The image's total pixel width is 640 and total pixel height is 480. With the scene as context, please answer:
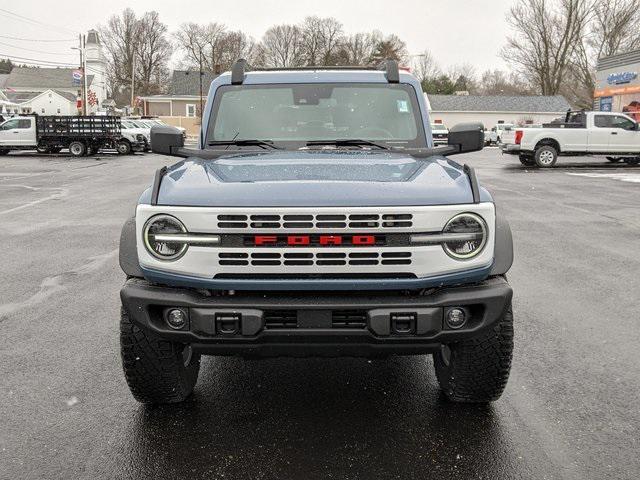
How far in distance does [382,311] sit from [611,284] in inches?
184

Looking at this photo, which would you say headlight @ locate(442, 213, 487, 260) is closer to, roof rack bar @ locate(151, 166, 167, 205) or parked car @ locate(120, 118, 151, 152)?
roof rack bar @ locate(151, 166, 167, 205)

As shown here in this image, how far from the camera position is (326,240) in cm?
296

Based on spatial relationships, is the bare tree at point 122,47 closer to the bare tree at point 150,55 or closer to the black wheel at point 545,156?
the bare tree at point 150,55

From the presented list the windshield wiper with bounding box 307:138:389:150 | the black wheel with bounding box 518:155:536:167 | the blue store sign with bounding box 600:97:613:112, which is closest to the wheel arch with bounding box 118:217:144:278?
the windshield wiper with bounding box 307:138:389:150

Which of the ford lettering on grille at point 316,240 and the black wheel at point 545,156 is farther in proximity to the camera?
the black wheel at point 545,156

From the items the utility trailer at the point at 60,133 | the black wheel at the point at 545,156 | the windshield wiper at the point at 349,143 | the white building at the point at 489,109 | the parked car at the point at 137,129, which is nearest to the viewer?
the windshield wiper at the point at 349,143

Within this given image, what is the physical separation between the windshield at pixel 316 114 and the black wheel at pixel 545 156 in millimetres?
20656

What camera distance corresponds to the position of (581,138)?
23.7m

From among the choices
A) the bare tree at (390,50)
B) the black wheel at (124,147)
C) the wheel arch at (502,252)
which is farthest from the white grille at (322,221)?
the bare tree at (390,50)

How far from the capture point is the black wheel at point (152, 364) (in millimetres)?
3330

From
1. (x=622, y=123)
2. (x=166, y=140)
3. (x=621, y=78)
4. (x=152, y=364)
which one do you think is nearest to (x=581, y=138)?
(x=622, y=123)

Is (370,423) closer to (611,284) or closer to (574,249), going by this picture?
(611,284)

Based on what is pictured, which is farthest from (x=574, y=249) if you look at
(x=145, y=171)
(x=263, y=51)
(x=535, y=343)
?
(x=263, y=51)

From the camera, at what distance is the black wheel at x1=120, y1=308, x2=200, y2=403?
3.33 m
